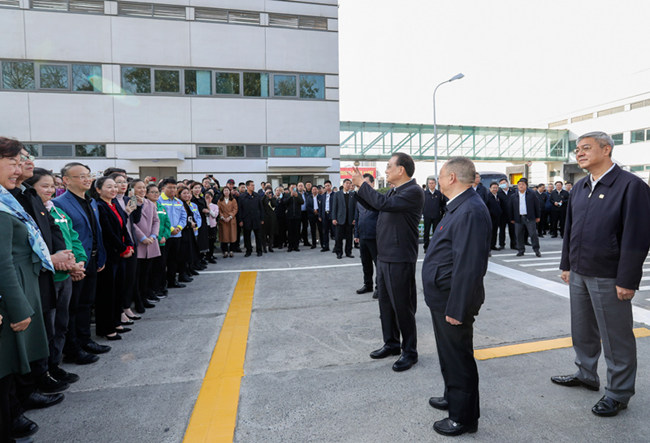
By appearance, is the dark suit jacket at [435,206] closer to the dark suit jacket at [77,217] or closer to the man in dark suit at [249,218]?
the man in dark suit at [249,218]

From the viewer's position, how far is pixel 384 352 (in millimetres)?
3791

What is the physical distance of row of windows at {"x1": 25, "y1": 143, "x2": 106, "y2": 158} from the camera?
14.7 m

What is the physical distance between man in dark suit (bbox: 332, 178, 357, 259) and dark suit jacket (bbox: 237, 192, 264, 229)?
249 centimetres

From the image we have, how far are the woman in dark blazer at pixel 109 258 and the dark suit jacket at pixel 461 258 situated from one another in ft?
12.8

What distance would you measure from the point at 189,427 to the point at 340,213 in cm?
Result: 724

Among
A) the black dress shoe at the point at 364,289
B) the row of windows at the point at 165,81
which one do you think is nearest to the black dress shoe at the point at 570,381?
the black dress shoe at the point at 364,289

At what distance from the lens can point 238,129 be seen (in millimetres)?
16312

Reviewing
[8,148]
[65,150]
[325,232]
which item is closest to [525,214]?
[325,232]

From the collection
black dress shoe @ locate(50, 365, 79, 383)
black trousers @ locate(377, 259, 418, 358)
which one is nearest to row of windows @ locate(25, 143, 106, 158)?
black dress shoe @ locate(50, 365, 79, 383)

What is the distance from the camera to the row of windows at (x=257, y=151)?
16141 millimetres

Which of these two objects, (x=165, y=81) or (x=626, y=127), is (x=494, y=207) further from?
(x=626, y=127)

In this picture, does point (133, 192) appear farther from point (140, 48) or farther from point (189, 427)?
point (140, 48)

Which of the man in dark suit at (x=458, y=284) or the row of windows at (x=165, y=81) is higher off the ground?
the row of windows at (x=165, y=81)

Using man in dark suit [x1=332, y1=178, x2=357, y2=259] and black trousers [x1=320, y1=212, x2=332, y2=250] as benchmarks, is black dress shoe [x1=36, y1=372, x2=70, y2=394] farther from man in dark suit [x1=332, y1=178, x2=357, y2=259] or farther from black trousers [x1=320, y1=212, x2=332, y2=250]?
black trousers [x1=320, y1=212, x2=332, y2=250]
